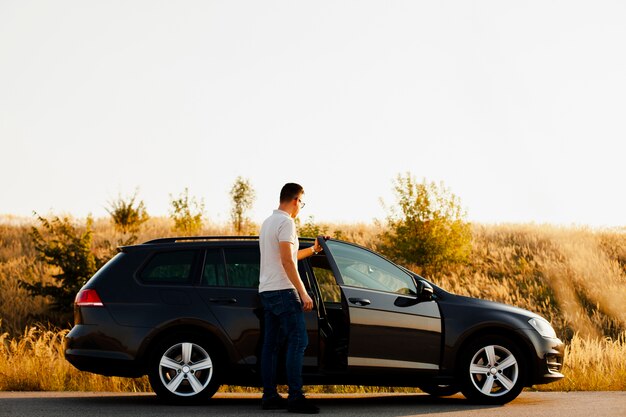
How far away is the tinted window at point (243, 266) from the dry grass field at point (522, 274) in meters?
6.60

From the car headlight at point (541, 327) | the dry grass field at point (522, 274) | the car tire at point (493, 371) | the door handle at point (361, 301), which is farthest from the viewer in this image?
the dry grass field at point (522, 274)

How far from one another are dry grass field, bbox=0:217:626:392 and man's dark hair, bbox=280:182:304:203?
7.60 m

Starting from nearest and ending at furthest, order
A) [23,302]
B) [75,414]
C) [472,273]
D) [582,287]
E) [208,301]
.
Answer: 1. [75,414]
2. [208,301]
3. [23,302]
4. [582,287]
5. [472,273]

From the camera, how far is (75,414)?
8.74m

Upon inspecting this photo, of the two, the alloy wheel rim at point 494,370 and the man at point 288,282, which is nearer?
the man at point 288,282

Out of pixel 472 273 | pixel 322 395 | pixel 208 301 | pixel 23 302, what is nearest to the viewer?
pixel 208 301

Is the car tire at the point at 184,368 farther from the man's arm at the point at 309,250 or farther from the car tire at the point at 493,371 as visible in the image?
the car tire at the point at 493,371

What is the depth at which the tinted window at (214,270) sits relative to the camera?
9.55 metres

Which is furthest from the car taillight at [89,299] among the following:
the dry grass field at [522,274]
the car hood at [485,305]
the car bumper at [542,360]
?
the dry grass field at [522,274]

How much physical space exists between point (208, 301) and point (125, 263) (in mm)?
962

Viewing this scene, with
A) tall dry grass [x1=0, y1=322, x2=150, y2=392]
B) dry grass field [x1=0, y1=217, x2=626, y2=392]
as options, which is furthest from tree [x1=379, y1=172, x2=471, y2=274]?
tall dry grass [x1=0, y1=322, x2=150, y2=392]

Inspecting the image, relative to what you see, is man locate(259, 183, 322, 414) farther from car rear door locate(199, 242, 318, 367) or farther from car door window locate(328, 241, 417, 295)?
car door window locate(328, 241, 417, 295)

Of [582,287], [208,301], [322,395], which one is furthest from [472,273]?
[208,301]

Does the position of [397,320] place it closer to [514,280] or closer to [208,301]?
[208,301]
